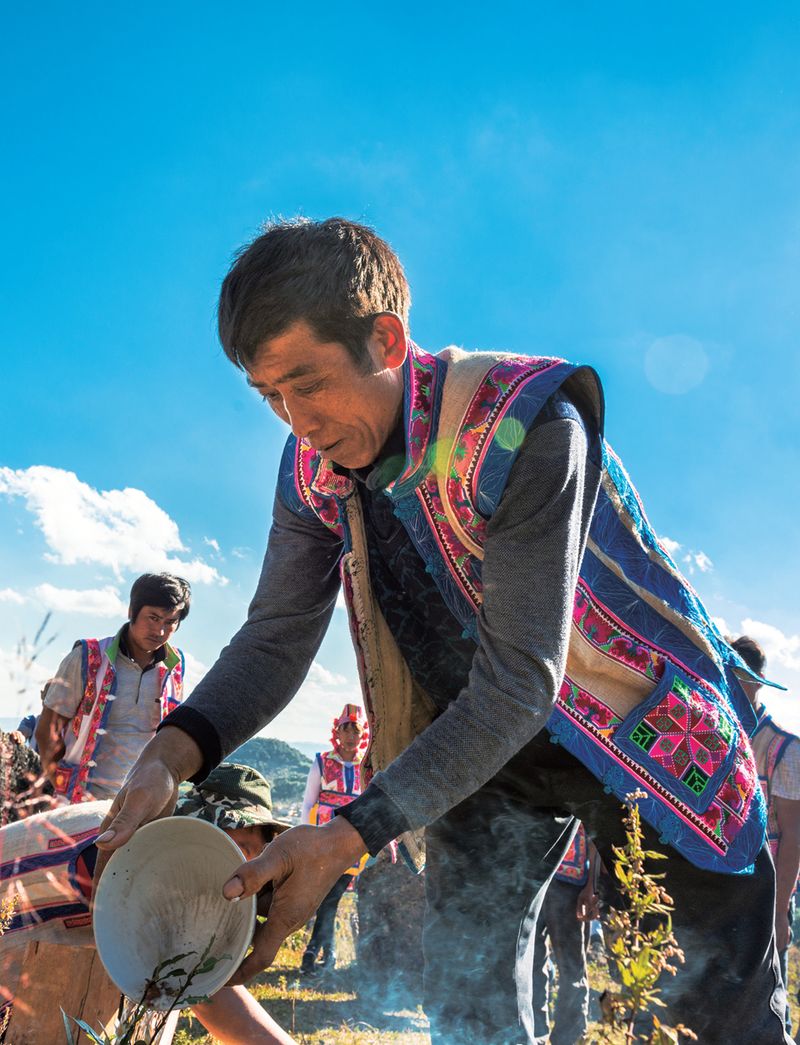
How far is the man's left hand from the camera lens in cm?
158

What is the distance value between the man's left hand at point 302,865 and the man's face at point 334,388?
84 centimetres

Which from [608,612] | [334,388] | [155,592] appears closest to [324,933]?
[155,592]

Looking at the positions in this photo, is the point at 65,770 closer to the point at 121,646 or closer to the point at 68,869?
the point at 121,646

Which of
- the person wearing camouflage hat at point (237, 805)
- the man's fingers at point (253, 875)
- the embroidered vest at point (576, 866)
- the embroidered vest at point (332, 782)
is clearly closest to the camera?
the man's fingers at point (253, 875)

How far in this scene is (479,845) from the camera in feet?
7.58

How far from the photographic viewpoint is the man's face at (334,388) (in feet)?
6.26

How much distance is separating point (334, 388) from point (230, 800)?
1.32 meters

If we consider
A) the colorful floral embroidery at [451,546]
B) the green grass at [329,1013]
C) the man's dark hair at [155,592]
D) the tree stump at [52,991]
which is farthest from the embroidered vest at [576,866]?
the colorful floral embroidery at [451,546]

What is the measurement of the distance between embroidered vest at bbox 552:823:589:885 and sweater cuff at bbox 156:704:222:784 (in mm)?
3893

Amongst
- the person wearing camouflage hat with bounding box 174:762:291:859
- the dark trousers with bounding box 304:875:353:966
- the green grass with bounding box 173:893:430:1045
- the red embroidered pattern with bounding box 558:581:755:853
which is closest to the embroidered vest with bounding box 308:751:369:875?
the dark trousers with bounding box 304:875:353:966

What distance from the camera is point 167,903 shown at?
6.40 feet

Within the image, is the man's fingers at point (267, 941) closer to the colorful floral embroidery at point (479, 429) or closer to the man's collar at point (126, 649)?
the colorful floral embroidery at point (479, 429)

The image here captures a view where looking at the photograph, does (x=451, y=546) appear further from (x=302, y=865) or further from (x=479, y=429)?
(x=302, y=865)

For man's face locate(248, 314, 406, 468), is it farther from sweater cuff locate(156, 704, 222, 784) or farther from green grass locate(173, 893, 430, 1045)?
green grass locate(173, 893, 430, 1045)
